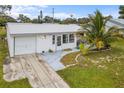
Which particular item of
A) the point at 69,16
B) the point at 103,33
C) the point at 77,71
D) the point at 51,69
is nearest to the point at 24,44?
the point at 51,69

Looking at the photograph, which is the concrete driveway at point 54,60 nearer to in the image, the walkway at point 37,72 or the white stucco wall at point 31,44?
the walkway at point 37,72

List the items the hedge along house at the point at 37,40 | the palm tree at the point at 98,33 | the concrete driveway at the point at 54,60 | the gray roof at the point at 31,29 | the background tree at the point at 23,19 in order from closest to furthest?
the concrete driveway at the point at 54,60 < the hedge along house at the point at 37,40 < the gray roof at the point at 31,29 < the palm tree at the point at 98,33 < the background tree at the point at 23,19

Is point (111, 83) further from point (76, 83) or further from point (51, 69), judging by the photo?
point (51, 69)

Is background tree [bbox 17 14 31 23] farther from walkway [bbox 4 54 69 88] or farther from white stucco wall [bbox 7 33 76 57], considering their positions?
walkway [bbox 4 54 69 88]

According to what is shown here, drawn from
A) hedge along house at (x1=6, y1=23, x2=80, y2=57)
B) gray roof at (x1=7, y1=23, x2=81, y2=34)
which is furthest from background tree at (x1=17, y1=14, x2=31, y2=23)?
hedge along house at (x1=6, y1=23, x2=80, y2=57)

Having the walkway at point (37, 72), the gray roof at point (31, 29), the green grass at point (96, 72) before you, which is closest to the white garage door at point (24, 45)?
the gray roof at point (31, 29)

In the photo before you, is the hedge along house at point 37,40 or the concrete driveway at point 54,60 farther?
the hedge along house at point 37,40

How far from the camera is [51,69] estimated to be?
1216 centimetres

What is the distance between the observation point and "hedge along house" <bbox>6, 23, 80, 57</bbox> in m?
15.5

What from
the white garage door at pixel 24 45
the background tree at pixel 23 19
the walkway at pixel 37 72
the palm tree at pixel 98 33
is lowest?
the walkway at pixel 37 72

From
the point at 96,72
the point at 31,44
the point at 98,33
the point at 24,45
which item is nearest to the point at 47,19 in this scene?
the point at 98,33

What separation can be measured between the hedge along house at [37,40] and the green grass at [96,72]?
287 cm

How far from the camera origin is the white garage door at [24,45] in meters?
15.5
